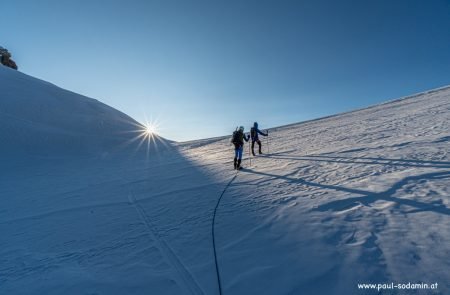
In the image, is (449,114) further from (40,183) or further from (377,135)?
(40,183)

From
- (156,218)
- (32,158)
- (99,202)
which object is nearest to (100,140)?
(32,158)

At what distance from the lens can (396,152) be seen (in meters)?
9.89

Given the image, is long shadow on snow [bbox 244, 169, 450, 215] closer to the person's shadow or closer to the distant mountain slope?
the person's shadow

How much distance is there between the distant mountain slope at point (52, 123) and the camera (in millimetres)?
26672

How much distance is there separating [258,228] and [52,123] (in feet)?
114

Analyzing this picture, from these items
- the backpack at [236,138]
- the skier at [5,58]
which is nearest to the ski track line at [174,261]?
the backpack at [236,138]

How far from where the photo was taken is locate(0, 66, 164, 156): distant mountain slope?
Answer: 2667cm

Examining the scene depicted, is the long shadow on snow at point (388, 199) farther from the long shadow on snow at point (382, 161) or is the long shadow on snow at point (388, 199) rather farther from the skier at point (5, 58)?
the skier at point (5, 58)

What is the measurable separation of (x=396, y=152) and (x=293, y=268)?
8.23 m

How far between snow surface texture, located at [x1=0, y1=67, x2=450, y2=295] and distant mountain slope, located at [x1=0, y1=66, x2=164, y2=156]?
15.2 meters

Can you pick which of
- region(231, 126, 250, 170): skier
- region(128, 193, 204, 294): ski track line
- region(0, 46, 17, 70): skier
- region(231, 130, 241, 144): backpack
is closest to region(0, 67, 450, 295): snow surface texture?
region(128, 193, 204, 294): ski track line

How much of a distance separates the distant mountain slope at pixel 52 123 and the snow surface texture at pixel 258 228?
15.2 metres

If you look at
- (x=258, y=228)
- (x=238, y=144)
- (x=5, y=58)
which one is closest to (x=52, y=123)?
(x=238, y=144)

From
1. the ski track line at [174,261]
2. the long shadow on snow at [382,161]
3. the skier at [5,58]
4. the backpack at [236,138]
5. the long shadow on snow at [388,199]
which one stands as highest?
the skier at [5,58]
